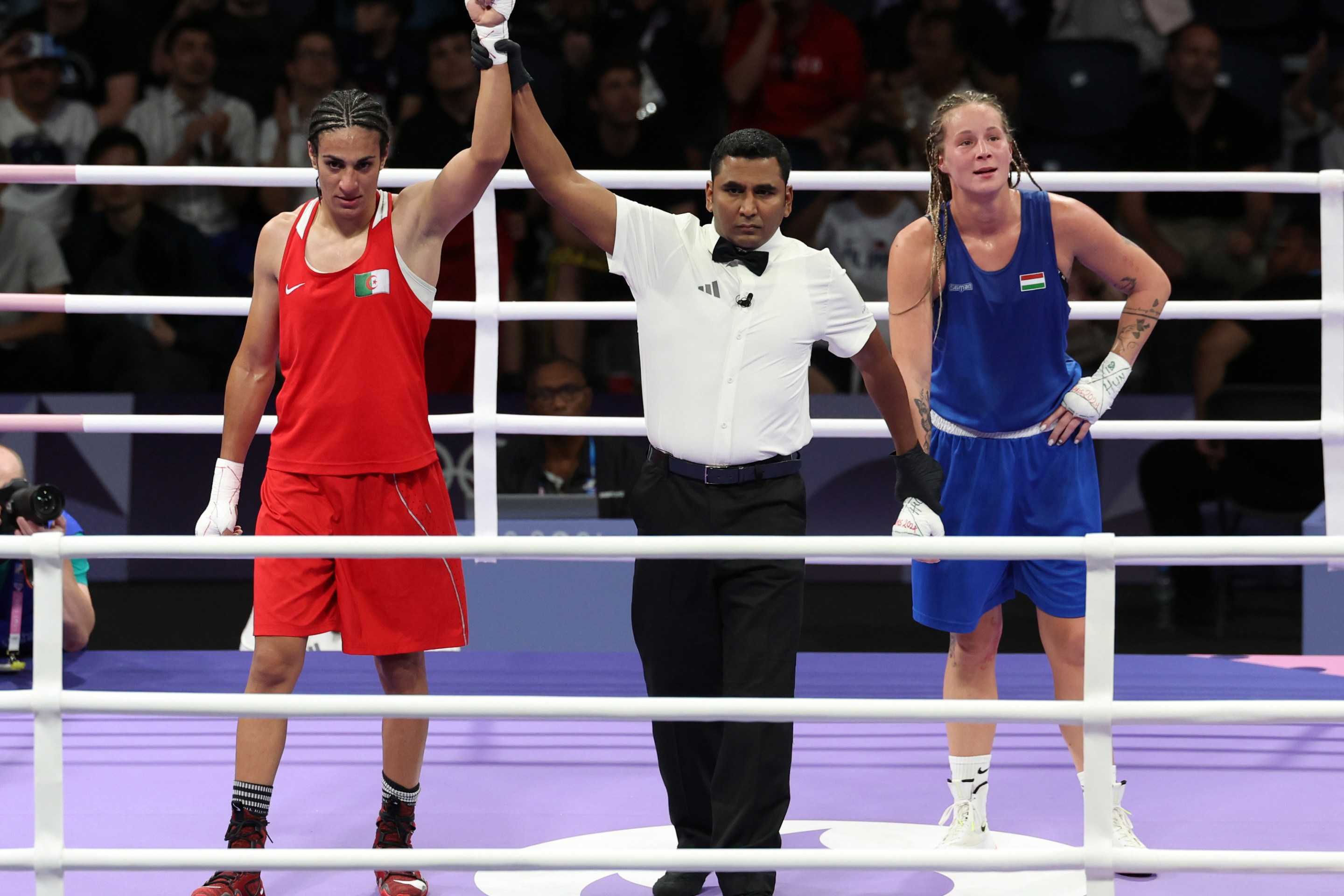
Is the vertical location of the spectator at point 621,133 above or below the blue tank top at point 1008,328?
above

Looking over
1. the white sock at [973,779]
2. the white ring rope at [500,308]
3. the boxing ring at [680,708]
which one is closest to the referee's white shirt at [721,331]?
the boxing ring at [680,708]

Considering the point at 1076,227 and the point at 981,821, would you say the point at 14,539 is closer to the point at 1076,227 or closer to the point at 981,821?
the point at 981,821

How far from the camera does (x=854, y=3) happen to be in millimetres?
7121

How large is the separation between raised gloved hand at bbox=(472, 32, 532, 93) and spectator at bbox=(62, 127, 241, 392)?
3.51 metres

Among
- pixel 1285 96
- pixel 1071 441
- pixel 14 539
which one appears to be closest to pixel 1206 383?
pixel 1285 96

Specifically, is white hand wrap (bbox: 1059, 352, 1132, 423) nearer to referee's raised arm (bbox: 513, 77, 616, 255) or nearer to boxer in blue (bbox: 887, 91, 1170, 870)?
boxer in blue (bbox: 887, 91, 1170, 870)

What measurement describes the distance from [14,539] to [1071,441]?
76.8 inches

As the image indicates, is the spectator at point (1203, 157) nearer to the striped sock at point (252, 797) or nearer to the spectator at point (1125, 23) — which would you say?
the spectator at point (1125, 23)

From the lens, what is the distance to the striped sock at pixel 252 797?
103 inches

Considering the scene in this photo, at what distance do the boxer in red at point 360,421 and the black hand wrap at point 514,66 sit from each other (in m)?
0.05

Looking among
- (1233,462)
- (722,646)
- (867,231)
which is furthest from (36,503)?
(1233,462)

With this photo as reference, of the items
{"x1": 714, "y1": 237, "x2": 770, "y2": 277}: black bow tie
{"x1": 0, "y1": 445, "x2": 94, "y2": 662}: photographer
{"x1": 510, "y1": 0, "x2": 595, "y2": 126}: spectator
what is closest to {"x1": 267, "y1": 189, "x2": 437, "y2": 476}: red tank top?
{"x1": 714, "y1": 237, "x2": 770, "y2": 277}: black bow tie

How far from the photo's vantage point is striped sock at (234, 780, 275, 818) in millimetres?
2627

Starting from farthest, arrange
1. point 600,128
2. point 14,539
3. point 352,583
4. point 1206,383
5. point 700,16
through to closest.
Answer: point 700,16
point 600,128
point 1206,383
point 352,583
point 14,539
